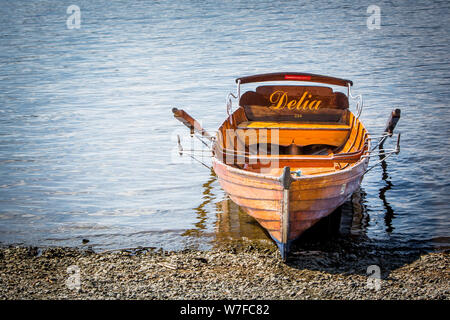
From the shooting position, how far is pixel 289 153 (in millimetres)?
10305

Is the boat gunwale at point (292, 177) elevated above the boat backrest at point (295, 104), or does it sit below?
below

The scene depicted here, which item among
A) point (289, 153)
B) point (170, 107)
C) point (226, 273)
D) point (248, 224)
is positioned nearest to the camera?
point (226, 273)

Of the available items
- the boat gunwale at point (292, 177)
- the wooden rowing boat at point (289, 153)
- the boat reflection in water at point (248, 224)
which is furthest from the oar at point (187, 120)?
the boat reflection in water at point (248, 224)

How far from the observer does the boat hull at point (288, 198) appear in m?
7.35

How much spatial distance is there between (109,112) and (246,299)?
1271cm

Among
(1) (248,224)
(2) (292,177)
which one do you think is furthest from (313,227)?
(2) (292,177)

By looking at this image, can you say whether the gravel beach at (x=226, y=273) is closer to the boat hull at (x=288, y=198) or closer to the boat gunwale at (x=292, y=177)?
the boat hull at (x=288, y=198)

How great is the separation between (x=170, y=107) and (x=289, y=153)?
915 centimetres

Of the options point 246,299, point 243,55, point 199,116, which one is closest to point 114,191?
point 246,299

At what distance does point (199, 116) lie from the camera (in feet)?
56.6

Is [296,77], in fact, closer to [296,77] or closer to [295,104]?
[296,77]

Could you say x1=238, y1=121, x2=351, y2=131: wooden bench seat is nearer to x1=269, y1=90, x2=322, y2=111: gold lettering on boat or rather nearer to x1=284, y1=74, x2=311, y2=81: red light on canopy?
x1=269, y1=90, x2=322, y2=111: gold lettering on boat

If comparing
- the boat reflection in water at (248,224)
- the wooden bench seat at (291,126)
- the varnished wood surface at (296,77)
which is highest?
the varnished wood surface at (296,77)
